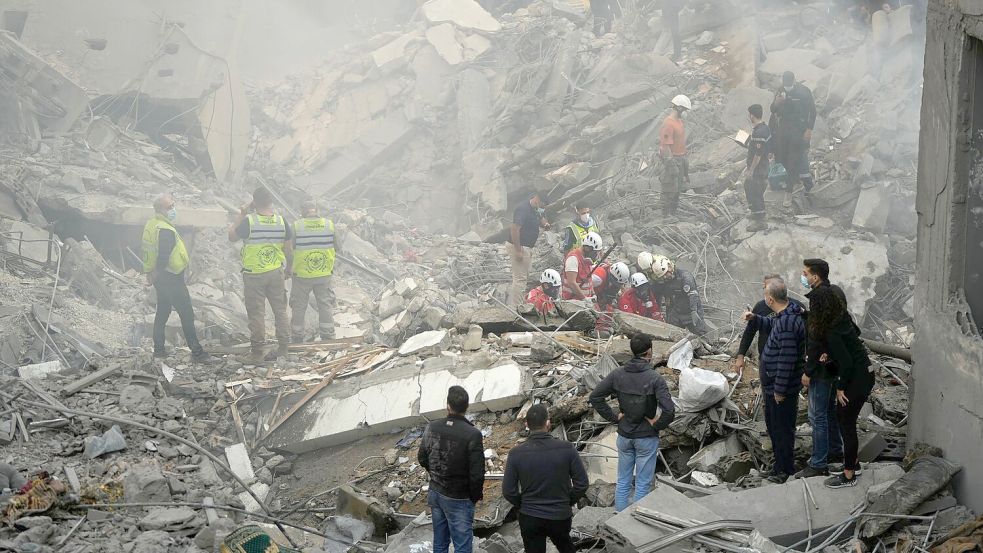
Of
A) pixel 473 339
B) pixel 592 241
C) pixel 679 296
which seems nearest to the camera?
pixel 473 339

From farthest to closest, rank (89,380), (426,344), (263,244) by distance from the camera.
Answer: (263,244)
(426,344)
(89,380)

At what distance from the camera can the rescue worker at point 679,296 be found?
9.55m

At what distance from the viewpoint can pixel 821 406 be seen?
584cm

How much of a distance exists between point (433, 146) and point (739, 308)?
29.6 feet

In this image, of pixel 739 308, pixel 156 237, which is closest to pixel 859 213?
pixel 739 308

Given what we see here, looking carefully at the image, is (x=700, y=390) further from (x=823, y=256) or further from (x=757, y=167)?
(x=757, y=167)

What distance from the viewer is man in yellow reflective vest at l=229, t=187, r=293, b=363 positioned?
948cm

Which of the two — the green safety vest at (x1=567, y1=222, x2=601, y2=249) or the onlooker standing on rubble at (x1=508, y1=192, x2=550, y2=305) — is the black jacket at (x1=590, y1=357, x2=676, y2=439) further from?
the onlooker standing on rubble at (x1=508, y1=192, x2=550, y2=305)

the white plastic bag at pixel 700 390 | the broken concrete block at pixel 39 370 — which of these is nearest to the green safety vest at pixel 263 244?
the broken concrete block at pixel 39 370

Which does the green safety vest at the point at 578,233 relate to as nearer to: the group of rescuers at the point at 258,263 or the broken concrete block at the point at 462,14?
the group of rescuers at the point at 258,263

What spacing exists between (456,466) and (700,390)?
2.27m

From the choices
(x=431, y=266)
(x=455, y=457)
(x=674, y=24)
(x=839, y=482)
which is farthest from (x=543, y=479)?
(x=674, y=24)

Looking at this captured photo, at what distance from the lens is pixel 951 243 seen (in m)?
5.37

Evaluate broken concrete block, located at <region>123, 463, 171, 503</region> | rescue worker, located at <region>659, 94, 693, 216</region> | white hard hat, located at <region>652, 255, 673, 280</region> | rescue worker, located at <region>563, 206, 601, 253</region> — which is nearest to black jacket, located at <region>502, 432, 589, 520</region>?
broken concrete block, located at <region>123, 463, 171, 503</region>
